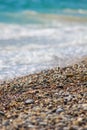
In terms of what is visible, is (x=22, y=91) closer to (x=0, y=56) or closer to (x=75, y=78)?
(x=75, y=78)

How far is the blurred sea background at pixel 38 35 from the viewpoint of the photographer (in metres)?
9.52

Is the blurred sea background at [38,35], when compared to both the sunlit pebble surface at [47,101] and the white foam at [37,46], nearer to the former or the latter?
the white foam at [37,46]

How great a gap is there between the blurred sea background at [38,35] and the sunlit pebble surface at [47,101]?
1361 mm

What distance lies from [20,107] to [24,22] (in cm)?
1079

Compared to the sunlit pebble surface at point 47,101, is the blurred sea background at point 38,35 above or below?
above

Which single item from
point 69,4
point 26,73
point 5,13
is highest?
point 69,4

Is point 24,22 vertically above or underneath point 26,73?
above

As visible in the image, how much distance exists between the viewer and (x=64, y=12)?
66.4 ft

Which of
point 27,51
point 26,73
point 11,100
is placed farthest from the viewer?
point 27,51

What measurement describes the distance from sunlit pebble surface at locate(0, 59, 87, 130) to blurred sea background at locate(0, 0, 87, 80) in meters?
1.36

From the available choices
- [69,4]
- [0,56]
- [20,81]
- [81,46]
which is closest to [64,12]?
[69,4]

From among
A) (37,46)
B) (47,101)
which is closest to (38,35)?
(37,46)

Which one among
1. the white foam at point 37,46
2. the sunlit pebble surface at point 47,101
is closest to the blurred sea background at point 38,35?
the white foam at point 37,46

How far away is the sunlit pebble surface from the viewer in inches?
186
